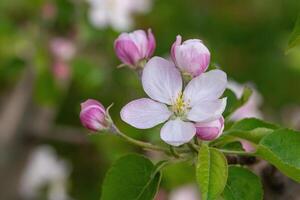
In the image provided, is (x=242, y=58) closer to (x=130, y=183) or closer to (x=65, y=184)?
(x=65, y=184)

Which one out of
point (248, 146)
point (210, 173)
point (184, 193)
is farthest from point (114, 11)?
point (210, 173)

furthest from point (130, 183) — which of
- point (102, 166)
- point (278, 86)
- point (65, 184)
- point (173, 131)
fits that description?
point (278, 86)

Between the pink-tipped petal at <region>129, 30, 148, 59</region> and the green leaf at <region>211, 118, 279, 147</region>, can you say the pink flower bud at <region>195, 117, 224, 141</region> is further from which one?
the pink-tipped petal at <region>129, 30, 148, 59</region>

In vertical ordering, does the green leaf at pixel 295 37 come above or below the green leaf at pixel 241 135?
above

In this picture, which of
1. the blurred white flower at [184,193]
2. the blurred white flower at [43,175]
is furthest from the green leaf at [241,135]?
the blurred white flower at [43,175]

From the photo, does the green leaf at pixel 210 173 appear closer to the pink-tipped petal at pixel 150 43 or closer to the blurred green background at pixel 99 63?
the pink-tipped petal at pixel 150 43

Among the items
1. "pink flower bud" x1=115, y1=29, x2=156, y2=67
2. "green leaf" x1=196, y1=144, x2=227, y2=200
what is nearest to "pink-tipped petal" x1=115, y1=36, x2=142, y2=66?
"pink flower bud" x1=115, y1=29, x2=156, y2=67

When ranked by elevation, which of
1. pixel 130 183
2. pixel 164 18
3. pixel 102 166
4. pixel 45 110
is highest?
pixel 130 183

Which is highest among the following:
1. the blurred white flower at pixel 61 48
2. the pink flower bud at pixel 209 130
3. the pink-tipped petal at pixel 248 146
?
the pink flower bud at pixel 209 130
